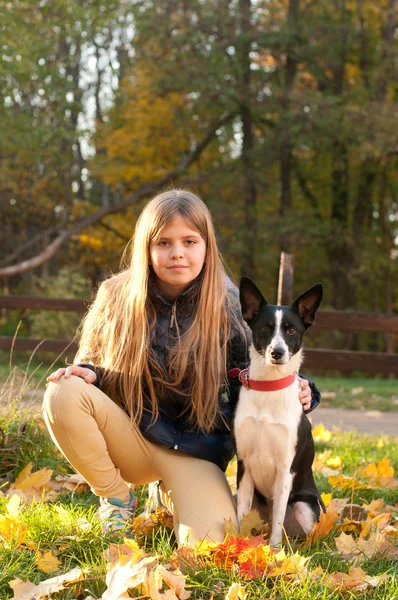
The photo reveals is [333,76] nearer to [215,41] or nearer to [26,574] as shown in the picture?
[215,41]

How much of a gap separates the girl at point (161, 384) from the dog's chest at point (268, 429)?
169mm

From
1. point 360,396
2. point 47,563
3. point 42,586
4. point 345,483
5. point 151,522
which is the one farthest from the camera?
point 360,396

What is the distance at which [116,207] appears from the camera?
1574 cm

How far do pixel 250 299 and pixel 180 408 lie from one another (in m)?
0.65

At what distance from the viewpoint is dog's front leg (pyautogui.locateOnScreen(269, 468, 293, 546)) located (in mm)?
2906

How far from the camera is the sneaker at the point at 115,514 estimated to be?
9.74 ft

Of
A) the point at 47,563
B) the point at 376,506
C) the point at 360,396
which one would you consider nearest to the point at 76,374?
the point at 47,563

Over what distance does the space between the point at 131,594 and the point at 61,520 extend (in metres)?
0.78

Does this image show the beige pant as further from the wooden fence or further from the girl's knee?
the wooden fence

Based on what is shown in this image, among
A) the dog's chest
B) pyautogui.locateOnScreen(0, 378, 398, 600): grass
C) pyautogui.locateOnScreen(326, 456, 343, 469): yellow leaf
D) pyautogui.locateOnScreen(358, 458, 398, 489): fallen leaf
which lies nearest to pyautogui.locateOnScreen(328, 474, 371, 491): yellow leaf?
pyautogui.locateOnScreen(0, 378, 398, 600): grass

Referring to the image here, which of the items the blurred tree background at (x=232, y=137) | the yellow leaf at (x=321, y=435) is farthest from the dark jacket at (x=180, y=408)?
the blurred tree background at (x=232, y=137)

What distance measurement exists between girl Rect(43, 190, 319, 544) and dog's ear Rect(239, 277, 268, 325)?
23 cm

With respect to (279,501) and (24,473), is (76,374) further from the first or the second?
(279,501)

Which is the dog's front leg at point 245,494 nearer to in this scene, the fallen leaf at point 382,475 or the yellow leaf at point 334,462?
the fallen leaf at point 382,475
